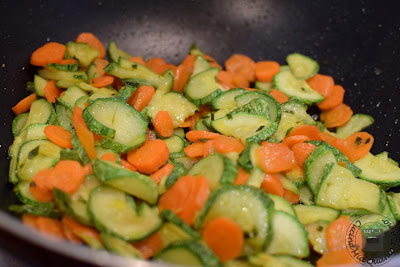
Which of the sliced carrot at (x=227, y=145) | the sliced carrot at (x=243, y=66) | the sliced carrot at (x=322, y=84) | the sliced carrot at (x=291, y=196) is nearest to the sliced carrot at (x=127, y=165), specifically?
the sliced carrot at (x=227, y=145)

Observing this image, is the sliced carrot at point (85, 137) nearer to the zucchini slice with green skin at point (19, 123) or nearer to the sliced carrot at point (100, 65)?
the zucchini slice with green skin at point (19, 123)

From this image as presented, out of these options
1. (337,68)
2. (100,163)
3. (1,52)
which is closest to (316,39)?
(337,68)

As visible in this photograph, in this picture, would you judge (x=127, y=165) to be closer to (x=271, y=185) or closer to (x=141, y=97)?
(x=141, y=97)

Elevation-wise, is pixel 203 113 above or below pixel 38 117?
above

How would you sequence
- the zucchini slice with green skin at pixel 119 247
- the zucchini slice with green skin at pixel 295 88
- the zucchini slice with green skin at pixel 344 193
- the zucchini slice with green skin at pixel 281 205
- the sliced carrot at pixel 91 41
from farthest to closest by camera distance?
the sliced carrot at pixel 91 41
the zucchini slice with green skin at pixel 295 88
the zucchini slice with green skin at pixel 344 193
the zucchini slice with green skin at pixel 281 205
the zucchini slice with green skin at pixel 119 247

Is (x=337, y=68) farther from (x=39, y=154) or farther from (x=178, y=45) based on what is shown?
(x=39, y=154)

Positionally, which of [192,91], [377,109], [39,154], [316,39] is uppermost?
[316,39]
